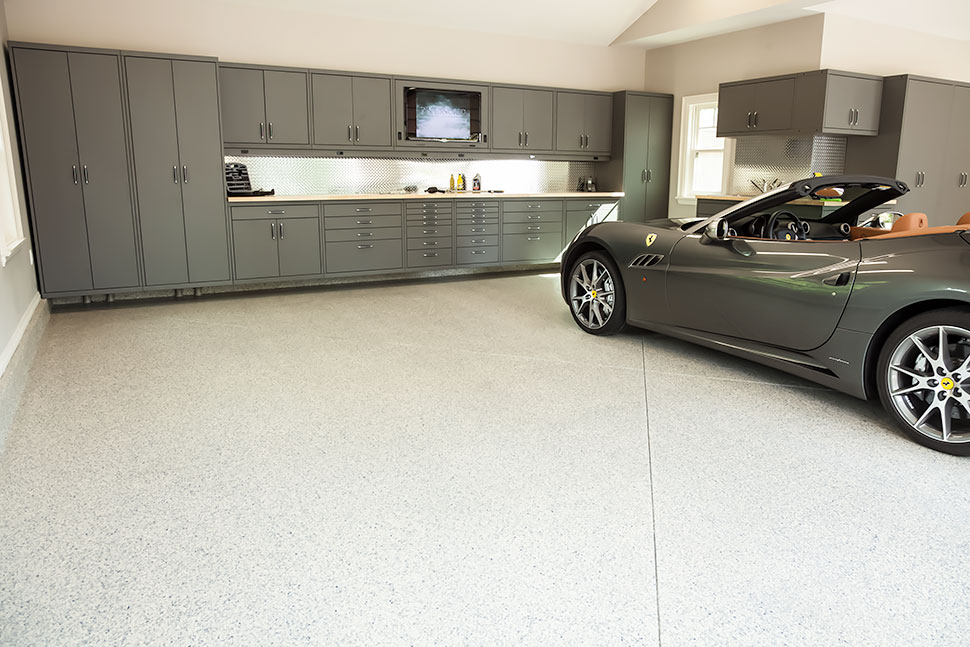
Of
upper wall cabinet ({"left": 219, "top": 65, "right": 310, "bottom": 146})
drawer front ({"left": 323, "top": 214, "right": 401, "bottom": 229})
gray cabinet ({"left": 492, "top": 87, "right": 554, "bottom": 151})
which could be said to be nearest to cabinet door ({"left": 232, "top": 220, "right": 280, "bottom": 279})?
drawer front ({"left": 323, "top": 214, "right": 401, "bottom": 229})

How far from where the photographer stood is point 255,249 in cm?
647

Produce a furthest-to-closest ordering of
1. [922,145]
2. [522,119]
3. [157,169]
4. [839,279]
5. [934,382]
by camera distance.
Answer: [522,119] < [922,145] < [157,169] < [839,279] < [934,382]

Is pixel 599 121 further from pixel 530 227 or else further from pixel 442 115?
pixel 442 115

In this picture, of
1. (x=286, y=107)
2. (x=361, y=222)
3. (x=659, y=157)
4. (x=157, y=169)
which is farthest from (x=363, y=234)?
(x=659, y=157)

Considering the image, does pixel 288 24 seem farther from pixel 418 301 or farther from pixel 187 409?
pixel 187 409

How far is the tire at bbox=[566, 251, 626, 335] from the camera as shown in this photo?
4582mm

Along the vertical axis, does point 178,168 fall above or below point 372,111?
below

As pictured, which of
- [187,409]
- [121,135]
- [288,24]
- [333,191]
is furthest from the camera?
[333,191]

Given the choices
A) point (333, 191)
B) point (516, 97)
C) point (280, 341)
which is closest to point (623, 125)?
point (516, 97)

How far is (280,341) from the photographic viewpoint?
4.75 m

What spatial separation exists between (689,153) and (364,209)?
4.38 m

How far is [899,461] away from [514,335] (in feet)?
8.79

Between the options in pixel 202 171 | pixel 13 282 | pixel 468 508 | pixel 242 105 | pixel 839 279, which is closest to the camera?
pixel 468 508

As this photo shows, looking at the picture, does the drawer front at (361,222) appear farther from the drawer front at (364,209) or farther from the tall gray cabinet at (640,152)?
the tall gray cabinet at (640,152)
